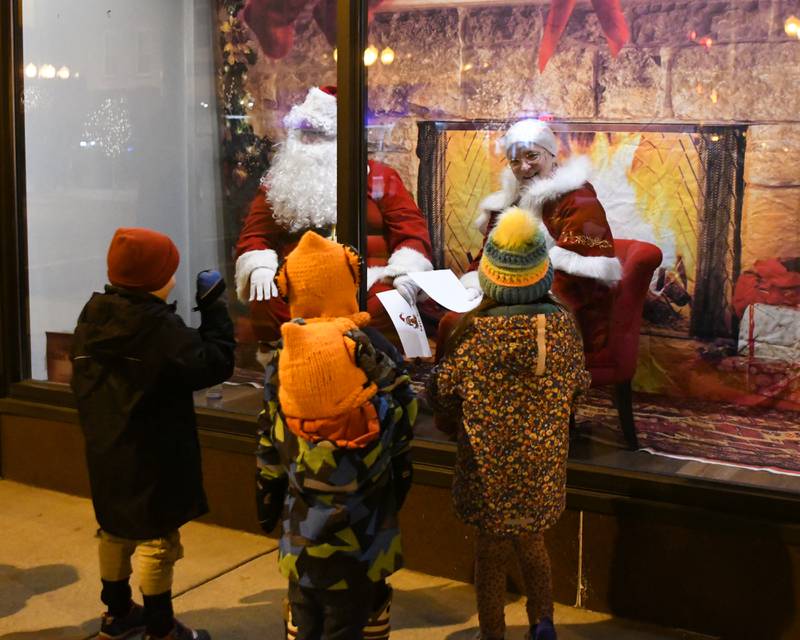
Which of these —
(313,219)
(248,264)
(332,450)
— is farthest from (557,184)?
(332,450)

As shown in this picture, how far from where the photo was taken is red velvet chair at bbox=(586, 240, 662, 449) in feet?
13.4

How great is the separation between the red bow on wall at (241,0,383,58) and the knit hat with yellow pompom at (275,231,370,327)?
2.12 meters

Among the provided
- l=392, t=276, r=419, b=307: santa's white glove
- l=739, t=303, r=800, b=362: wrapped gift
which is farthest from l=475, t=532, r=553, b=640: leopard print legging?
l=392, t=276, r=419, b=307: santa's white glove

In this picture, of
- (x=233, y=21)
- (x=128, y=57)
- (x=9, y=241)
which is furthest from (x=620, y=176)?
(x=9, y=241)

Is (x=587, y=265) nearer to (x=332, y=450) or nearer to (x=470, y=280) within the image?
(x=470, y=280)

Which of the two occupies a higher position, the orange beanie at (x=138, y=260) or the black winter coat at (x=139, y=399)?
the orange beanie at (x=138, y=260)

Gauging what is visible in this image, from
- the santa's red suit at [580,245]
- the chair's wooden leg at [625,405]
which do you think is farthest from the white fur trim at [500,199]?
the chair's wooden leg at [625,405]

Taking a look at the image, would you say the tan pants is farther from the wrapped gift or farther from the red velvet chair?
the wrapped gift

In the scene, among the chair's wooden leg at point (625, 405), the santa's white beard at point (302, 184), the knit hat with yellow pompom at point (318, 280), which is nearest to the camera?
the knit hat with yellow pompom at point (318, 280)

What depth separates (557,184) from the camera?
4.16m

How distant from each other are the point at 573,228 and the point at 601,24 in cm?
90

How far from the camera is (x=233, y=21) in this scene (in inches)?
196

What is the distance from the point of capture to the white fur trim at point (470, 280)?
4.36 m

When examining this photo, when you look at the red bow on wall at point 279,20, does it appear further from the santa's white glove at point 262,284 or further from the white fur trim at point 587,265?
the white fur trim at point 587,265
